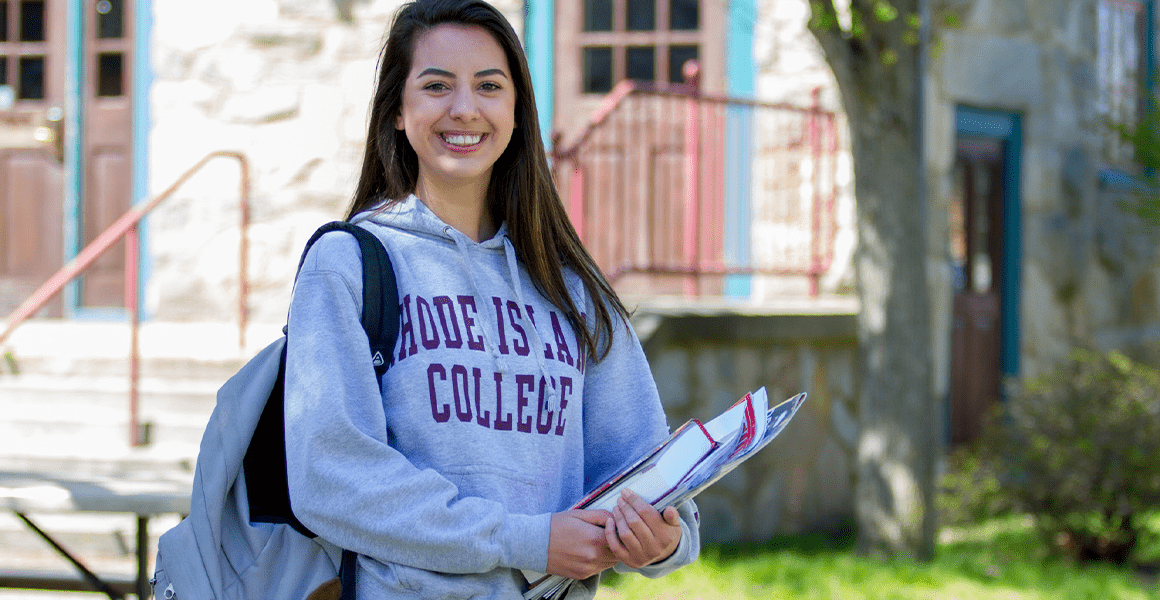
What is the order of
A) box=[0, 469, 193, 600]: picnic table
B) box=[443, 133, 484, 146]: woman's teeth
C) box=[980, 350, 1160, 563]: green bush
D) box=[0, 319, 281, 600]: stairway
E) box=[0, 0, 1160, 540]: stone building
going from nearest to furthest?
1. box=[443, 133, 484, 146]: woman's teeth
2. box=[0, 469, 193, 600]: picnic table
3. box=[0, 319, 281, 600]: stairway
4. box=[980, 350, 1160, 563]: green bush
5. box=[0, 0, 1160, 540]: stone building

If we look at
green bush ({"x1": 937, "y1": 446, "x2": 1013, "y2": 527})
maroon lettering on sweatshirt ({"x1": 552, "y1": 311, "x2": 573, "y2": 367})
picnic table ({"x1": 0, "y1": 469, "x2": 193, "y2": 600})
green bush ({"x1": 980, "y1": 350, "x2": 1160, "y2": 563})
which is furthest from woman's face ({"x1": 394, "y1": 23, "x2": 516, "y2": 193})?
green bush ({"x1": 937, "y1": 446, "x2": 1013, "y2": 527})

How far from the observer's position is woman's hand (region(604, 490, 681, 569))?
1.36 m

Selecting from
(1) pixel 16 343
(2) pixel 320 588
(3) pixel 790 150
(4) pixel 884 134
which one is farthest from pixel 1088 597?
(1) pixel 16 343

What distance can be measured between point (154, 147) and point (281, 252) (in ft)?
3.46

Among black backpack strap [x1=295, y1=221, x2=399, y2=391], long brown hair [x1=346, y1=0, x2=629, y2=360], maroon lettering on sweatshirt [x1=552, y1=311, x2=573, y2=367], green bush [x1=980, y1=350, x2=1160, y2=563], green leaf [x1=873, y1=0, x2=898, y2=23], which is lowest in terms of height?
green bush [x1=980, y1=350, x2=1160, y2=563]

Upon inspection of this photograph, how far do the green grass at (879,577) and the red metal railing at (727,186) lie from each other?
154 cm

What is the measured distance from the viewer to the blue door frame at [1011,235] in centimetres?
676

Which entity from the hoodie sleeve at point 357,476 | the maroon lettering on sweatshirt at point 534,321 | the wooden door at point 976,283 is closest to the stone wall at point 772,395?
the wooden door at point 976,283

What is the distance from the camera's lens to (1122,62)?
25.3 feet

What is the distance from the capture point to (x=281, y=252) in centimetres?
636

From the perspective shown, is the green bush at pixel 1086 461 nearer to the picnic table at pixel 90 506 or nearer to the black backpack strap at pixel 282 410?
the picnic table at pixel 90 506

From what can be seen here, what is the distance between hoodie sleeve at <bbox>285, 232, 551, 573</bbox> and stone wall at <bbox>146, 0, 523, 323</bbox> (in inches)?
203

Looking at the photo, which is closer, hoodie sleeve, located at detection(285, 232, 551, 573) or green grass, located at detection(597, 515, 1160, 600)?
hoodie sleeve, located at detection(285, 232, 551, 573)

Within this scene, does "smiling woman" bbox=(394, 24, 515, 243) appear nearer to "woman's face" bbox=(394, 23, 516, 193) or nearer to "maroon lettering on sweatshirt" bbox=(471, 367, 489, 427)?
"woman's face" bbox=(394, 23, 516, 193)
